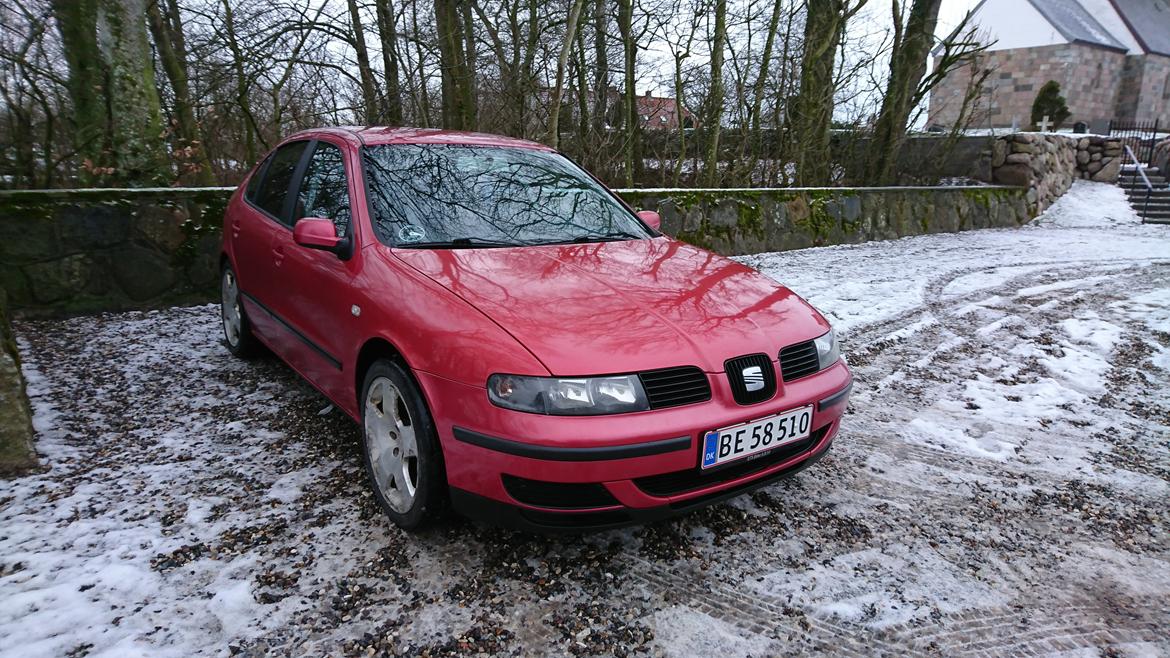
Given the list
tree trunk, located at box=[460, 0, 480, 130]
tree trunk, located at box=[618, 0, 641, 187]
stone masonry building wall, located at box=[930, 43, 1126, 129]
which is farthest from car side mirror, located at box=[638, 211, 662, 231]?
stone masonry building wall, located at box=[930, 43, 1126, 129]

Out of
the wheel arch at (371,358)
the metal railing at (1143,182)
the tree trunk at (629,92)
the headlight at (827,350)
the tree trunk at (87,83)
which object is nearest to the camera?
the wheel arch at (371,358)

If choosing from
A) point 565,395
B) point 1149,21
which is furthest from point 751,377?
point 1149,21

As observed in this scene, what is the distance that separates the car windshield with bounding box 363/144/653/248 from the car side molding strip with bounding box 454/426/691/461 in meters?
1.11

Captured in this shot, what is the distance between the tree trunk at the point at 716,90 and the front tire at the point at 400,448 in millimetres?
9430

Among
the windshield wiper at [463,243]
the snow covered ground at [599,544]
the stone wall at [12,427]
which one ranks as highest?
the windshield wiper at [463,243]

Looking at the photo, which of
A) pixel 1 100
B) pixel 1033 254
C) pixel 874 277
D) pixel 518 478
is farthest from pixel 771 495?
pixel 1 100

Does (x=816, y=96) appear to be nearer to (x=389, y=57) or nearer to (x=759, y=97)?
(x=759, y=97)

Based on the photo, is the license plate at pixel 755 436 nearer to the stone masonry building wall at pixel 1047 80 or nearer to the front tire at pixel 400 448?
the front tire at pixel 400 448

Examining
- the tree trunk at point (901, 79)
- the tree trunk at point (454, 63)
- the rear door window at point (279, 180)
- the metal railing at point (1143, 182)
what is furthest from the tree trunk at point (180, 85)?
the metal railing at point (1143, 182)

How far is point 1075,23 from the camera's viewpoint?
36.4 meters

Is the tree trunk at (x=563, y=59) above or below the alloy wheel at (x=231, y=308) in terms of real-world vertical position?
above

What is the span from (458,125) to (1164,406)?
8.39 metres

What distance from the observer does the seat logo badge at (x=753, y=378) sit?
2.40m

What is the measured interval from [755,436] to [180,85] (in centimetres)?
1080
